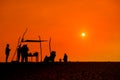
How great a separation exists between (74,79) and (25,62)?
18.3 m

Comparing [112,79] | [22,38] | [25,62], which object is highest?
[22,38]

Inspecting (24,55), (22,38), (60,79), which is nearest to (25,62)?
(24,55)

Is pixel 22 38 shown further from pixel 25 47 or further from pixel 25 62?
pixel 25 47

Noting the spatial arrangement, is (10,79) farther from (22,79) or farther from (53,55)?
(53,55)

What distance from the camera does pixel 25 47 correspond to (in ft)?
124

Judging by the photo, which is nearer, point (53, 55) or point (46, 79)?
point (46, 79)

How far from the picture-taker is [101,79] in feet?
80.1

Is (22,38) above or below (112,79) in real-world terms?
above

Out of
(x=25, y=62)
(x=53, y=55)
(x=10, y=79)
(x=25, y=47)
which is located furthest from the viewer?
(x=53, y=55)

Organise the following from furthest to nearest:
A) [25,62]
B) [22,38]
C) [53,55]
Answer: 1. [22,38]
2. [53,55]
3. [25,62]

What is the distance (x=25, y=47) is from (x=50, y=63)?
944cm

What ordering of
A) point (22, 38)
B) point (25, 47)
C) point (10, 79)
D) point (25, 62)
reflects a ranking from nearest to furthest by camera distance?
point (10, 79), point (25, 47), point (25, 62), point (22, 38)

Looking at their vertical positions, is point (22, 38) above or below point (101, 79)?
above

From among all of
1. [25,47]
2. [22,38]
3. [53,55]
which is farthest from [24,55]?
[22,38]
